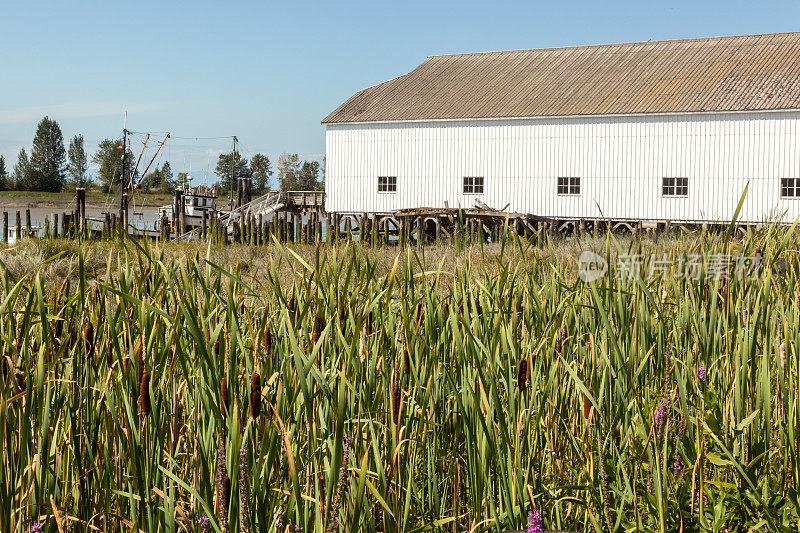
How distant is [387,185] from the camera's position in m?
30.4

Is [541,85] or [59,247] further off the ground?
[541,85]

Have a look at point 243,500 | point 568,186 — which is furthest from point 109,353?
point 568,186

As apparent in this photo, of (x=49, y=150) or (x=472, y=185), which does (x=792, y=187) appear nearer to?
(x=472, y=185)

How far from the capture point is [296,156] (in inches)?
4633

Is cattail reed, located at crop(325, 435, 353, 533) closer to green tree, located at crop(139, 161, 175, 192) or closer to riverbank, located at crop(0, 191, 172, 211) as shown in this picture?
riverbank, located at crop(0, 191, 172, 211)

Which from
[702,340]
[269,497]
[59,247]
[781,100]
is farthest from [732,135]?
[269,497]

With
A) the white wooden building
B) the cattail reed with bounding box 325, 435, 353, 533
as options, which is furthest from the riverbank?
the cattail reed with bounding box 325, 435, 353, 533

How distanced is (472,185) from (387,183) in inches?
138

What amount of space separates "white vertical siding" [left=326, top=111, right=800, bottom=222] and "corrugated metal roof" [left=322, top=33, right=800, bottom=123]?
0.43 metres

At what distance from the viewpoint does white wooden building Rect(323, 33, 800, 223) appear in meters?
24.4

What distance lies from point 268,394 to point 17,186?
109 metres

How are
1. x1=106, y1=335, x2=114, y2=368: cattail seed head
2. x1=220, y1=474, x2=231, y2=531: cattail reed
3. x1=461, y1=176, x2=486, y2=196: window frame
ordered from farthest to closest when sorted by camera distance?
x1=461, y1=176, x2=486, y2=196: window frame, x1=106, y1=335, x2=114, y2=368: cattail seed head, x1=220, y1=474, x2=231, y2=531: cattail reed

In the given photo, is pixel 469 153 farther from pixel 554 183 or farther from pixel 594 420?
pixel 594 420

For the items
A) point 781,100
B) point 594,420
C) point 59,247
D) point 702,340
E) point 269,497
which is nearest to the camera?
point 269,497
